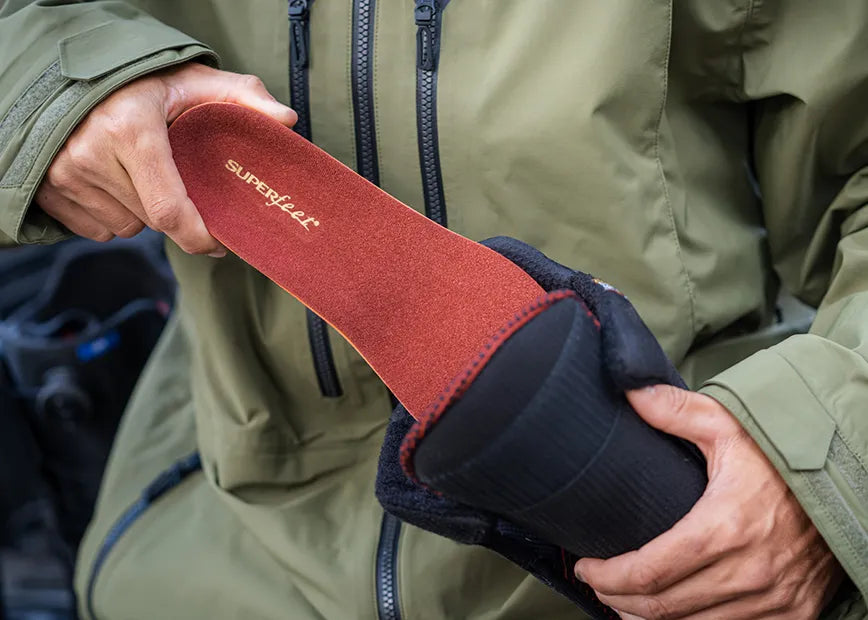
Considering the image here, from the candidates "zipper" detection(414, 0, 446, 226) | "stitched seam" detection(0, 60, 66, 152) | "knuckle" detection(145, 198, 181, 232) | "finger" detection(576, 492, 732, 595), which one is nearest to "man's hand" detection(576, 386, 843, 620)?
"finger" detection(576, 492, 732, 595)

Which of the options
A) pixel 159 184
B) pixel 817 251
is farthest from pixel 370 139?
pixel 817 251

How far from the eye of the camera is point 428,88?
719 millimetres

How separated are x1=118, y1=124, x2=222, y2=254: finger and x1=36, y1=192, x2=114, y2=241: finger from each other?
0.07 meters

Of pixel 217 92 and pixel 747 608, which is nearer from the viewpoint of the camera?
pixel 747 608

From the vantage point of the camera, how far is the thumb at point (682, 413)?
57 cm

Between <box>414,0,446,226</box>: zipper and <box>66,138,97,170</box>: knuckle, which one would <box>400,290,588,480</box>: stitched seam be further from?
<box>66,138,97,170</box>: knuckle

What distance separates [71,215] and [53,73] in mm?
116

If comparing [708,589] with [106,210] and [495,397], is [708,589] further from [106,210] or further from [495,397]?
[106,210]

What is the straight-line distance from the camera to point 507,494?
0.54 meters

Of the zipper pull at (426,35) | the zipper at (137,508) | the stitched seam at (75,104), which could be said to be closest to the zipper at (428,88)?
the zipper pull at (426,35)

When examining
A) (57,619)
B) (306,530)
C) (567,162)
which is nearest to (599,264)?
(567,162)

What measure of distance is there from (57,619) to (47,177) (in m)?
0.90

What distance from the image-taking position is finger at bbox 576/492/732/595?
1.83 feet

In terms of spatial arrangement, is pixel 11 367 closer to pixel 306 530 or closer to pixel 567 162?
pixel 306 530
